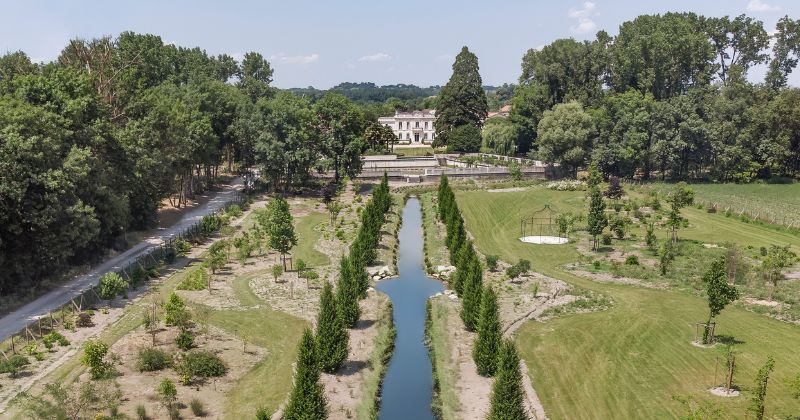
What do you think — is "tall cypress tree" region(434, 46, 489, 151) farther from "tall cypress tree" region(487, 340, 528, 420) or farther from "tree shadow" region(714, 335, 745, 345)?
"tall cypress tree" region(487, 340, 528, 420)

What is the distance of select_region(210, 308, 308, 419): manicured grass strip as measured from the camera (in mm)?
27469

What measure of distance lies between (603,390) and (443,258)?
25979mm

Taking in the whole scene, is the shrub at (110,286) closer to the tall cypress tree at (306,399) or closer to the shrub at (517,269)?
the tall cypress tree at (306,399)

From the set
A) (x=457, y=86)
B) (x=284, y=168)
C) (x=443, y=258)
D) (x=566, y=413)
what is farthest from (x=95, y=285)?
(x=457, y=86)

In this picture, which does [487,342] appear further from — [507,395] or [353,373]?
[507,395]

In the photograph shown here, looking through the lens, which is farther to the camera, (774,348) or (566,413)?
(774,348)

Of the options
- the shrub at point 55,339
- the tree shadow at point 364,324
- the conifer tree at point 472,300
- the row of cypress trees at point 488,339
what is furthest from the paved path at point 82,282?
the row of cypress trees at point 488,339

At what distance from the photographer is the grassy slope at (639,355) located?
27.3 meters

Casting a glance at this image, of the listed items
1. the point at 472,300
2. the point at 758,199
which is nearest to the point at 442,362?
the point at 472,300

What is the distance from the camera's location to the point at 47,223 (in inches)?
1556

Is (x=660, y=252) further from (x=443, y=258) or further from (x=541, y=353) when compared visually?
(x=541, y=353)

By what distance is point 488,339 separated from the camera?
1201 inches

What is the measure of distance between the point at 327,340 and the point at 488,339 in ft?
25.8

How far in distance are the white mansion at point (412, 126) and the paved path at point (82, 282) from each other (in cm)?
9169
